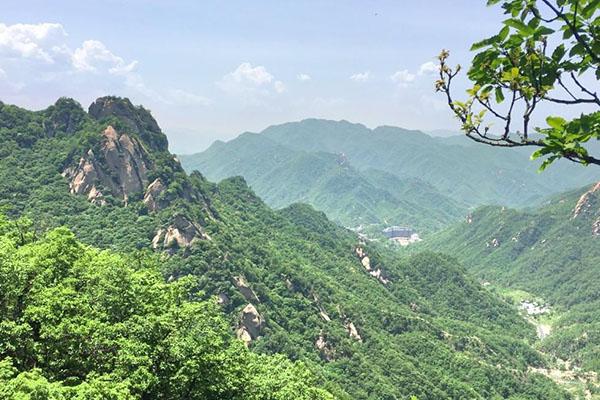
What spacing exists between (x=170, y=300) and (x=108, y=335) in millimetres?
8040

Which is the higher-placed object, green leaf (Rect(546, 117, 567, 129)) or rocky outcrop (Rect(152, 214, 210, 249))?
green leaf (Rect(546, 117, 567, 129))

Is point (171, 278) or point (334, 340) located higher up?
point (171, 278)

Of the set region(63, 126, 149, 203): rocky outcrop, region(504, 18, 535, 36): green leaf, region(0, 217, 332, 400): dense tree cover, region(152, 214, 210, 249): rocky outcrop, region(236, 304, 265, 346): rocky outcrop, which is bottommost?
region(236, 304, 265, 346): rocky outcrop

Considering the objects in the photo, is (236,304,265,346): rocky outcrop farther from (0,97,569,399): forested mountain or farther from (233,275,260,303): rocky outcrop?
(233,275,260,303): rocky outcrop

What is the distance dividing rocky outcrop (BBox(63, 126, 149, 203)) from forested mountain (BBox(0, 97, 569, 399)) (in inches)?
15.4

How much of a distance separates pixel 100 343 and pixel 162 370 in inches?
166

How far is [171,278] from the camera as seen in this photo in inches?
4316

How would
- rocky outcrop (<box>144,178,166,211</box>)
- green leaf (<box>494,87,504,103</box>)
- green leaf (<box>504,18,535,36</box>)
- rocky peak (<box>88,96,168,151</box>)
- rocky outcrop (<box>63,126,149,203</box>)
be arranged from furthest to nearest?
1. rocky peak (<box>88,96,168,151</box>)
2. rocky outcrop (<box>144,178,166,211</box>)
3. rocky outcrop (<box>63,126,149,203</box>)
4. green leaf (<box>494,87,504,103</box>)
5. green leaf (<box>504,18,535,36</box>)

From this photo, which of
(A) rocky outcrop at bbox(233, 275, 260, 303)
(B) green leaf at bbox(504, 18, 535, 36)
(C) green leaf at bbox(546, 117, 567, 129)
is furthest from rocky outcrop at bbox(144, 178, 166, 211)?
(C) green leaf at bbox(546, 117, 567, 129)

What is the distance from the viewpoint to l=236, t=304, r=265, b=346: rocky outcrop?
106438 millimetres

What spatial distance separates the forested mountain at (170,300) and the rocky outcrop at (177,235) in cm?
35

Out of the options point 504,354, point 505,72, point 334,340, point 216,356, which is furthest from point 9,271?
point 504,354

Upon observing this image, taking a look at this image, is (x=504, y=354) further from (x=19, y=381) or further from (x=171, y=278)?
(x=19, y=381)

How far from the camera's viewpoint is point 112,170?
13100cm
